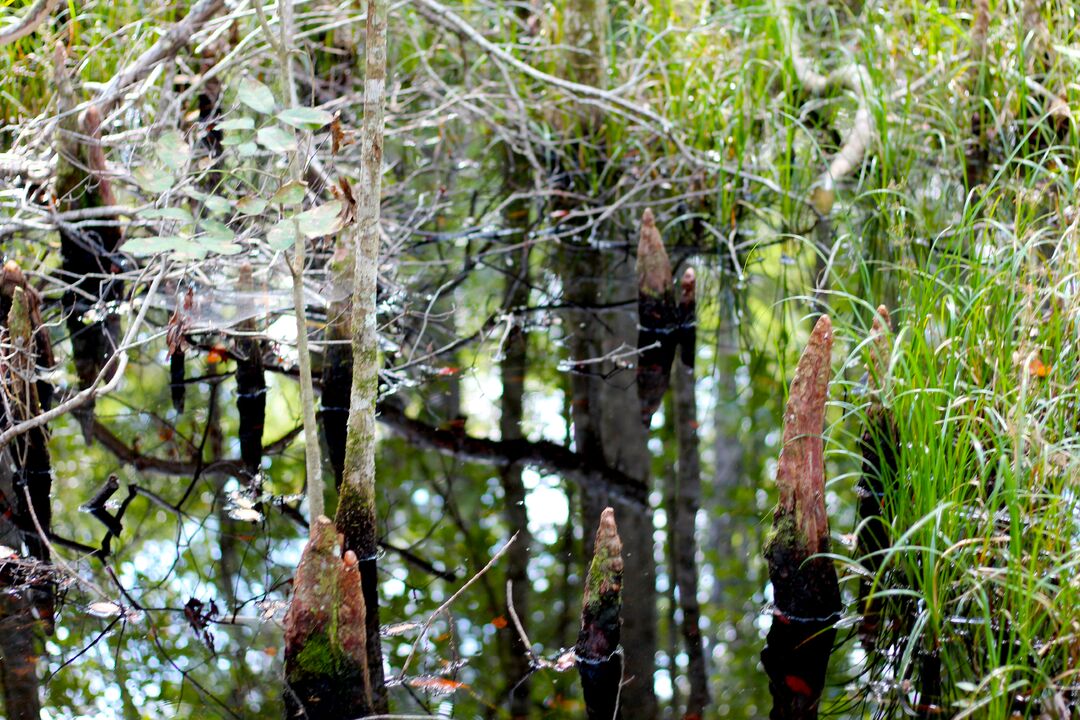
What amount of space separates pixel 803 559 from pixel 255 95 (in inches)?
79.9

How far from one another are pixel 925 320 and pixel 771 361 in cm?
232

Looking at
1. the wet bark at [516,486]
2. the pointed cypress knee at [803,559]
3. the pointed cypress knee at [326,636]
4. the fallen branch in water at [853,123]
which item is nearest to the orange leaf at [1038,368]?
the pointed cypress knee at [803,559]

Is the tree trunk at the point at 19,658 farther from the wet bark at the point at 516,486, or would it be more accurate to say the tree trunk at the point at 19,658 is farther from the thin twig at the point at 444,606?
the wet bark at the point at 516,486

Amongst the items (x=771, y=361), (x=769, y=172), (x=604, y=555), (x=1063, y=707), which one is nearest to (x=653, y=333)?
(x=771, y=361)

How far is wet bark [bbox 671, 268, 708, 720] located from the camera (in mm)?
3469

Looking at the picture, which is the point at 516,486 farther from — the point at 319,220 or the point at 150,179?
the point at 150,179

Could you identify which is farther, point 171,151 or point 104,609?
point 104,609

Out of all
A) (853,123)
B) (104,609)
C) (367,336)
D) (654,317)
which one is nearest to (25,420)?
(104,609)

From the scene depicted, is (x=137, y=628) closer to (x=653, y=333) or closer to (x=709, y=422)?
(x=709, y=422)

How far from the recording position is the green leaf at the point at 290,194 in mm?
2902

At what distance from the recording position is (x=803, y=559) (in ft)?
11.3

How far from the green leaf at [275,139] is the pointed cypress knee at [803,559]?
152cm

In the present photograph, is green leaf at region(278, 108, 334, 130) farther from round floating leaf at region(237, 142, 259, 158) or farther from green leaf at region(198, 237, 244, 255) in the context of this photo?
green leaf at region(198, 237, 244, 255)

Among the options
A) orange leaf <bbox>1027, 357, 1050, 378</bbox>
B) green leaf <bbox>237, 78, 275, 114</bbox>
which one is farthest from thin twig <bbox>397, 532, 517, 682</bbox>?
orange leaf <bbox>1027, 357, 1050, 378</bbox>
